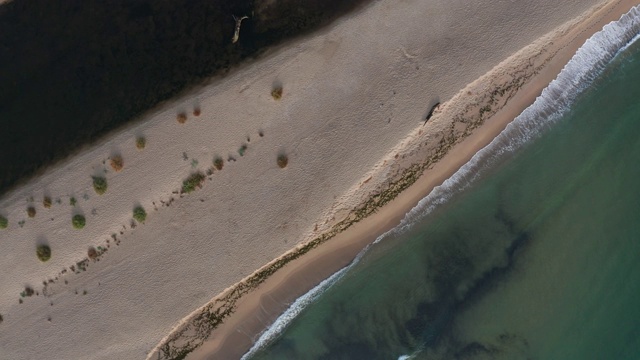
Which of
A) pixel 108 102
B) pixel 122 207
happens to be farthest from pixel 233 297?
pixel 108 102


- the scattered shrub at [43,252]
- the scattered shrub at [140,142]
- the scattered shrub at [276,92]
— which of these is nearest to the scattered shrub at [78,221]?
the scattered shrub at [43,252]

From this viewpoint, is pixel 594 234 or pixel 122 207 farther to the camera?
pixel 594 234

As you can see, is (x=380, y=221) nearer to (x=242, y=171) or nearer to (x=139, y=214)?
(x=242, y=171)

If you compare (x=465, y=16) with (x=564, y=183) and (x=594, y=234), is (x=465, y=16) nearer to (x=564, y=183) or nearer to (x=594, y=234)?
(x=564, y=183)

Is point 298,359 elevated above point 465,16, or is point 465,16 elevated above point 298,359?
point 465,16

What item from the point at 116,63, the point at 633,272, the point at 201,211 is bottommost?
the point at 633,272

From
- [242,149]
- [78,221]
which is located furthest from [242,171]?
[78,221]
